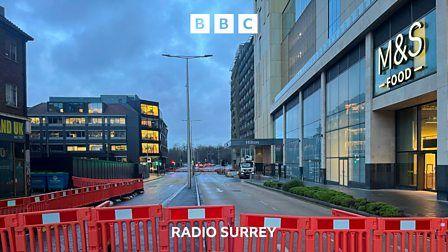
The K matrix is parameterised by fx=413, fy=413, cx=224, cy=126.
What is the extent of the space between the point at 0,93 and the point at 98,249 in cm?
2076

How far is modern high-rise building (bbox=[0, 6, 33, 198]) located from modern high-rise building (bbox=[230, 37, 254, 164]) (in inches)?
3409

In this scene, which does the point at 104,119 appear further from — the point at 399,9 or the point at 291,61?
the point at 399,9

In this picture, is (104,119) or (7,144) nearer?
(7,144)

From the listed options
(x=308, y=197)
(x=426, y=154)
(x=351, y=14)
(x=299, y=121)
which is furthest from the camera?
(x=299, y=121)

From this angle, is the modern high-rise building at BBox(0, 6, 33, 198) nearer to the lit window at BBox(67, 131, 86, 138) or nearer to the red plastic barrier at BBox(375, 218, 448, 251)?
the red plastic barrier at BBox(375, 218, 448, 251)

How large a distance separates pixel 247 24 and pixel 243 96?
12956 centimetres

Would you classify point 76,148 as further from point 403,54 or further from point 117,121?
point 403,54

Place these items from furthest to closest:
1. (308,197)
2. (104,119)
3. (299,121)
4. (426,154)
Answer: (104,119) < (299,121) < (426,154) < (308,197)

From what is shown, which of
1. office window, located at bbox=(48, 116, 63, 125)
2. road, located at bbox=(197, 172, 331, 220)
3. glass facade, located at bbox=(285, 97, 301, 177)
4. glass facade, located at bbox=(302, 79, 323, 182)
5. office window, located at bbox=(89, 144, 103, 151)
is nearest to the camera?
road, located at bbox=(197, 172, 331, 220)

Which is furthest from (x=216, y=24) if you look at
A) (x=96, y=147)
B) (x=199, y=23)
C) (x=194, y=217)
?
(x=96, y=147)

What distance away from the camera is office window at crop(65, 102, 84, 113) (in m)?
108

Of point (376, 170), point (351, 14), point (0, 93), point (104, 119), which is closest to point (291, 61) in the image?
point (351, 14)

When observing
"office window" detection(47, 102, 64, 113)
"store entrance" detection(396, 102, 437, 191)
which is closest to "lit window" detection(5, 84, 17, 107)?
"store entrance" detection(396, 102, 437, 191)

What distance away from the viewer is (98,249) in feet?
22.1
